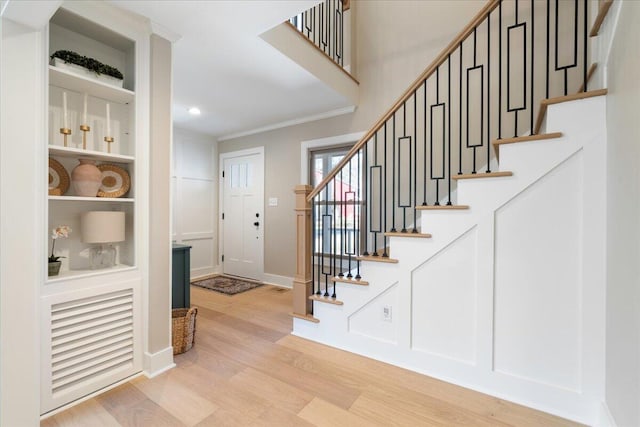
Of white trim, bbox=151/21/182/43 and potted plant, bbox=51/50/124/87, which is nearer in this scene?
potted plant, bbox=51/50/124/87

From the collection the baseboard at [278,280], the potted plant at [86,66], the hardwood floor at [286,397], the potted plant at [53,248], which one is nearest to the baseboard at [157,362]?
the hardwood floor at [286,397]

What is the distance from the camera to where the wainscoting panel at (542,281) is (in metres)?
1.58

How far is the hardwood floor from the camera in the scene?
157cm

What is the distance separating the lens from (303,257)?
2.66 meters

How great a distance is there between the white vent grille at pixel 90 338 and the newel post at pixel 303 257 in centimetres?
130

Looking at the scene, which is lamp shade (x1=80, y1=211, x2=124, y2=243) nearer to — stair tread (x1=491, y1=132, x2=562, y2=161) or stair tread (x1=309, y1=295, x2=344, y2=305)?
stair tread (x1=309, y1=295, x2=344, y2=305)

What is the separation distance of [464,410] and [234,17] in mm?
2952

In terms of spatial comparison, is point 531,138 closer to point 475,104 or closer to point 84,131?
point 475,104

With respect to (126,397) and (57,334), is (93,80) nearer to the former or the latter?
(57,334)

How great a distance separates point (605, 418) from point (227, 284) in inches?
161

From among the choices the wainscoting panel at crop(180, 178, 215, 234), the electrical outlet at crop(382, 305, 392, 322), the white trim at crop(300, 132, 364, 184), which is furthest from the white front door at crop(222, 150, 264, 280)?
the electrical outlet at crop(382, 305, 392, 322)

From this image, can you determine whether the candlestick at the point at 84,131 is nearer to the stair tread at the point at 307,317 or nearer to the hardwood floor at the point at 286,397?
the hardwood floor at the point at 286,397

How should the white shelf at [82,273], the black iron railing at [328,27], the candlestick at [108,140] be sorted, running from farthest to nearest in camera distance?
the black iron railing at [328,27] < the candlestick at [108,140] < the white shelf at [82,273]

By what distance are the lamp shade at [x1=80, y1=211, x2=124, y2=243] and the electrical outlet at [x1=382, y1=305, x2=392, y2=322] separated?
6.44 feet
